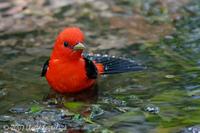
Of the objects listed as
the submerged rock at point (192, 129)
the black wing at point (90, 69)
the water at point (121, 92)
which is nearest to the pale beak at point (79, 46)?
the black wing at point (90, 69)

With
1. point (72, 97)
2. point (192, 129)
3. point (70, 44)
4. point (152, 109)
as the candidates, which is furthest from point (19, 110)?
point (192, 129)

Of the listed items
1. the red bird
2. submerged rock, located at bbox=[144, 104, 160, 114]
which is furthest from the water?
the red bird

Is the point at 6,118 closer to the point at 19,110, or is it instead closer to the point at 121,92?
the point at 19,110

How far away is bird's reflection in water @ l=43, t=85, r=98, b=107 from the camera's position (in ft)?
17.4

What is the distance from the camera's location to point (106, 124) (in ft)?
15.3

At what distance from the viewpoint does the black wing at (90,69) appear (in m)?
5.40

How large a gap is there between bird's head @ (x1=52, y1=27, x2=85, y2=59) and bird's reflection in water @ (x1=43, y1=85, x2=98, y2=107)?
415mm

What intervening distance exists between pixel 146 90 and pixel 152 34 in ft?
6.86

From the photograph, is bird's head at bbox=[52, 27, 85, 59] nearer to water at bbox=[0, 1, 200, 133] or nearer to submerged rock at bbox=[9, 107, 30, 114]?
water at bbox=[0, 1, 200, 133]

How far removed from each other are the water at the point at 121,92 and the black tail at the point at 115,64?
0.25 ft

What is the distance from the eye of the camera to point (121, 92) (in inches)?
214

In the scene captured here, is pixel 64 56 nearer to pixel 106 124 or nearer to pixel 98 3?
pixel 106 124

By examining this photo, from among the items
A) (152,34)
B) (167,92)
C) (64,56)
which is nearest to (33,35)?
(152,34)

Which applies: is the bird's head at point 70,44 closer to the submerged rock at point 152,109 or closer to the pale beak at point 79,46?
the pale beak at point 79,46
